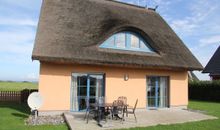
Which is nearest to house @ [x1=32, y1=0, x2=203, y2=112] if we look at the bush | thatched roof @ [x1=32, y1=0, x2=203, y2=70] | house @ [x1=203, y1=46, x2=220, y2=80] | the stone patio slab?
thatched roof @ [x1=32, y1=0, x2=203, y2=70]

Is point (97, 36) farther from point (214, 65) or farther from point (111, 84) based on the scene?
point (214, 65)

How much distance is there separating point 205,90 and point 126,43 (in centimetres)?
1378

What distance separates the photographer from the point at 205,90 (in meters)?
25.9

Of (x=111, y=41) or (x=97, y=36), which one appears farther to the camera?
(x=111, y=41)

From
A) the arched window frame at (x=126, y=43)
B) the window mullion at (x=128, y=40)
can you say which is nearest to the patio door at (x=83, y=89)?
the arched window frame at (x=126, y=43)

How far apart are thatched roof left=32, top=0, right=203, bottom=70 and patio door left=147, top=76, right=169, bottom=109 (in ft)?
4.30

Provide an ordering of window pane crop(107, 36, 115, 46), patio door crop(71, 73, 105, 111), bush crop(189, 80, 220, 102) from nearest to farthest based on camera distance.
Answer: patio door crop(71, 73, 105, 111), window pane crop(107, 36, 115, 46), bush crop(189, 80, 220, 102)

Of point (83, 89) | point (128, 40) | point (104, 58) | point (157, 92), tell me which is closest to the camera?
point (104, 58)

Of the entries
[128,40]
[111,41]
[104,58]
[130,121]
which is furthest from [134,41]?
[130,121]

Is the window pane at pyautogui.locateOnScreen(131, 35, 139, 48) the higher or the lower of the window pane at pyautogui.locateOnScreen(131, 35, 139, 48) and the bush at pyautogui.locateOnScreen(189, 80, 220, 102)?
the higher

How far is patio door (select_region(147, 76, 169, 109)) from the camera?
16.2 metres

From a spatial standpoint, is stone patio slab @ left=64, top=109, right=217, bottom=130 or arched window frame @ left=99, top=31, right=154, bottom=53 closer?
stone patio slab @ left=64, top=109, right=217, bottom=130

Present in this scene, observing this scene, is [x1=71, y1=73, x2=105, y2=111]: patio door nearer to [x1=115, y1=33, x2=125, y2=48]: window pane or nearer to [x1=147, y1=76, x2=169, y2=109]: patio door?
[x1=115, y1=33, x2=125, y2=48]: window pane

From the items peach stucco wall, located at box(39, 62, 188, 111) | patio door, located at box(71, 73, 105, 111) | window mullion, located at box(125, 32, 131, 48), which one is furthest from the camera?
window mullion, located at box(125, 32, 131, 48)
